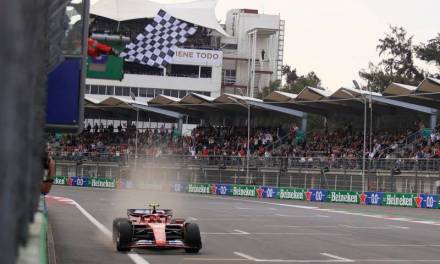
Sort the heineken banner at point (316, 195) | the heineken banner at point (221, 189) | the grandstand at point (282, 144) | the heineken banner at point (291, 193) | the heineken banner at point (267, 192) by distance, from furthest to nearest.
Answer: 1. the heineken banner at point (221, 189)
2. the heineken banner at point (267, 192)
3. the heineken banner at point (291, 193)
4. the heineken banner at point (316, 195)
5. the grandstand at point (282, 144)

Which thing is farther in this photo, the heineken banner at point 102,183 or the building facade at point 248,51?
the building facade at point 248,51

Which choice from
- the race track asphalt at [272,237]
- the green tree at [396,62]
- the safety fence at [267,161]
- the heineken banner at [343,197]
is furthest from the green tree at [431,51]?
the race track asphalt at [272,237]

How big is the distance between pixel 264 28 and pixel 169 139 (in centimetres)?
3673

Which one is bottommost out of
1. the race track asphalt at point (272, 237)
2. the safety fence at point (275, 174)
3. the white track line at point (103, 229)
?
the white track line at point (103, 229)

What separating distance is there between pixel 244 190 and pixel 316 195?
6.73 meters

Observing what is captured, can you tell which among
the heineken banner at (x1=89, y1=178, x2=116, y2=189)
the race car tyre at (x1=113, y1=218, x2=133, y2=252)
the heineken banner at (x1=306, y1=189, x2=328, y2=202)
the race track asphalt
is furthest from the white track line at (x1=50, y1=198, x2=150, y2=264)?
the heineken banner at (x1=89, y1=178, x2=116, y2=189)

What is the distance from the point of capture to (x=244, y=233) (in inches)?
838

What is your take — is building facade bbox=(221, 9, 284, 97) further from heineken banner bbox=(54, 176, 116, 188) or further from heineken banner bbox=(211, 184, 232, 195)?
heineken banner bbox=(211, 184, 232, 195)

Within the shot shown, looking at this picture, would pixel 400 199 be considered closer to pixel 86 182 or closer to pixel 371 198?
pixel 371 198

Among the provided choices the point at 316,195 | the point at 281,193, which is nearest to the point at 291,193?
the point at 281,193

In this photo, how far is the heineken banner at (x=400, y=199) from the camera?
124 feet

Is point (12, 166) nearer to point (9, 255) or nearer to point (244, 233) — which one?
point (9, 255)

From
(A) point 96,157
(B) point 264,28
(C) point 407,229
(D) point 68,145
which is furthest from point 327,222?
(B) point 264,28

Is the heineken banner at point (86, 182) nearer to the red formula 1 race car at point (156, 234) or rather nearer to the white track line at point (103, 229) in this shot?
the white track line at point (103, 229)
